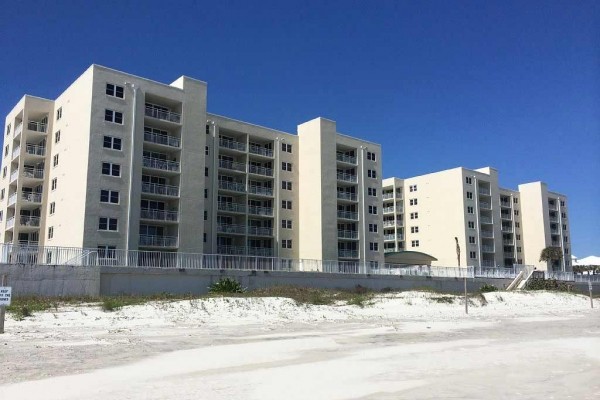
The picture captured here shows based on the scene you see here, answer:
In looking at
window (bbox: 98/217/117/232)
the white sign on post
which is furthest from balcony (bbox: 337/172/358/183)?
the white sign on post

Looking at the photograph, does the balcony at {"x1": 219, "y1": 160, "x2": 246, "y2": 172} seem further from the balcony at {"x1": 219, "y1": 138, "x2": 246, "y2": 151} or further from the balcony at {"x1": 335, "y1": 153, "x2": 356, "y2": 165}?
the balcony at {"x1": 335, "y1": 153, "x2": 356, "y2": 165}

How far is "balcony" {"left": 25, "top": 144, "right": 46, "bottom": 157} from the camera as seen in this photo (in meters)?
55.6

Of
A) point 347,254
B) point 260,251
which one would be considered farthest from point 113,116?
point 347,254

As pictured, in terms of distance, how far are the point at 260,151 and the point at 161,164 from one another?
14164mm

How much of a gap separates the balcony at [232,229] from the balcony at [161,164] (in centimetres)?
865

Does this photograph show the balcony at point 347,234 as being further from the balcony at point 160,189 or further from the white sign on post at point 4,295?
the white sign on post at point 4,295

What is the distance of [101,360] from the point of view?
1521 centimetres

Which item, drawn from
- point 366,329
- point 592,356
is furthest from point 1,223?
point 592,356

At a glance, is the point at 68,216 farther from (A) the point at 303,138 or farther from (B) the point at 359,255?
(B) the point at 359,255

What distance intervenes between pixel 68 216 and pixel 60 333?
28.3 metres

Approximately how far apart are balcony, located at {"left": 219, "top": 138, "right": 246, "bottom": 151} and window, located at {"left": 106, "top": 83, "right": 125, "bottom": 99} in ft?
42.1

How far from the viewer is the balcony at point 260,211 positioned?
60.8m

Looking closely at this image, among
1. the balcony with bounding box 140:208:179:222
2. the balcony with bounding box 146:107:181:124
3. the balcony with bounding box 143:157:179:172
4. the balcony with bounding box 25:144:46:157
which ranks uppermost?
the balcony with bounding box 146:107:181:124

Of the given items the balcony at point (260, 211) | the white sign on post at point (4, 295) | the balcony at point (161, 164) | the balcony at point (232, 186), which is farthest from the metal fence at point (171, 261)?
the white sign on post at point (4, 295)
